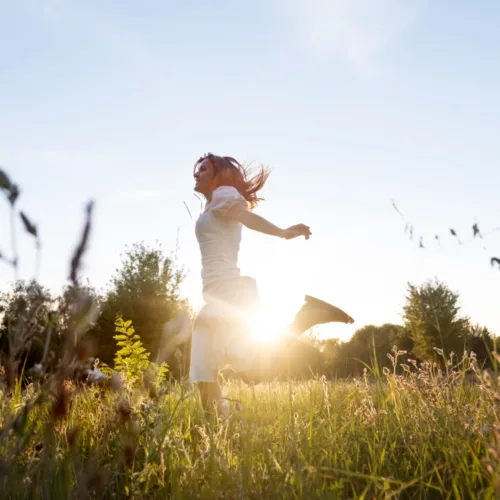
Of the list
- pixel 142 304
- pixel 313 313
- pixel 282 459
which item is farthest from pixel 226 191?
pixel 142 304

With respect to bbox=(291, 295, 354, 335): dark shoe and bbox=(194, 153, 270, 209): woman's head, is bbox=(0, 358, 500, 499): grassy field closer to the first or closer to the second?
bbox=(291, 295, 354, 335): dark shoe

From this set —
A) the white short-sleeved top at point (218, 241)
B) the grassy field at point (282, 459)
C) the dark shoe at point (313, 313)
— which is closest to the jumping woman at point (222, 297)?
the white short-sleeved top at point (218, 241)

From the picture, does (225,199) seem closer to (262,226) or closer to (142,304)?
(262,226)

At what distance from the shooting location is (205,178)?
4.91 meters

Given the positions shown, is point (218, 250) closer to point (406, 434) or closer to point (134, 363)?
point (134, 363)

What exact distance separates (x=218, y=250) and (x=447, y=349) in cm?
2620

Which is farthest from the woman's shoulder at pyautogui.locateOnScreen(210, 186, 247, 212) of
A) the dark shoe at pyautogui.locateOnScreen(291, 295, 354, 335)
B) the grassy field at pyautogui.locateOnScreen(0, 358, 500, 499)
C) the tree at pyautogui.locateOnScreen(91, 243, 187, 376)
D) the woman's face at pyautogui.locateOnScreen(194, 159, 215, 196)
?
the tree at pyautogui.locateOnScreen(91, 243, 187, 376)

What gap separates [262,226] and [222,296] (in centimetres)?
75

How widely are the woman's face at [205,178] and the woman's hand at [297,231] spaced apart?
1.43m

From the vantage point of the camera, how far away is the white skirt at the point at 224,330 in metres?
4.25

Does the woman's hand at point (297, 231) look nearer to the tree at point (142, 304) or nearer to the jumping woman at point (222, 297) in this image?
the jumping woman at point (222, 297)

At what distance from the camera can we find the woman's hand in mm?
3645

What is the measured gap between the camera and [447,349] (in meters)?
27.6

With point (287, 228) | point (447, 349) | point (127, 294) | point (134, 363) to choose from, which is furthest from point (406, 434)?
point (447, 349)
